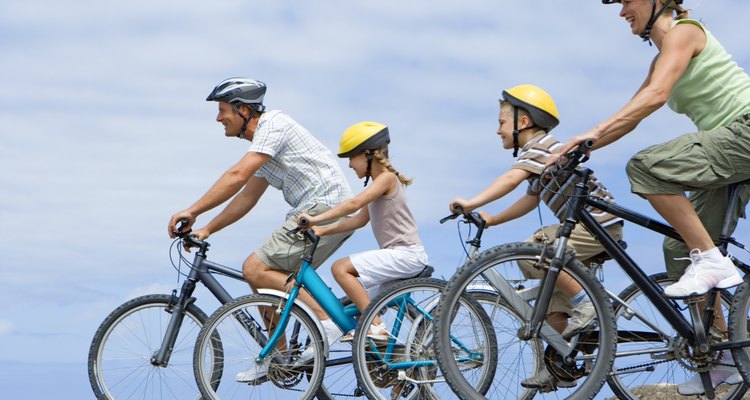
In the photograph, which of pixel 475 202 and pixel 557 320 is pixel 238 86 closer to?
pixel 475 202

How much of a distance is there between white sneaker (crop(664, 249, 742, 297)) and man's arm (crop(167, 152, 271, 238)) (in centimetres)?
320

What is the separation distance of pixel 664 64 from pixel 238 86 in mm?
3424

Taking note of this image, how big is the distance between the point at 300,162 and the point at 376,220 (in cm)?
87

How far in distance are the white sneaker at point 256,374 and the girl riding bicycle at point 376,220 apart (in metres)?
0.74

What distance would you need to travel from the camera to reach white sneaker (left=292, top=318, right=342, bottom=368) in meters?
7.73

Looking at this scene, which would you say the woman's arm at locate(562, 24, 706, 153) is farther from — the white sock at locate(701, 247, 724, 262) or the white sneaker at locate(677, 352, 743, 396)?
the white sneaker at locate(677, 352, 743, 396)

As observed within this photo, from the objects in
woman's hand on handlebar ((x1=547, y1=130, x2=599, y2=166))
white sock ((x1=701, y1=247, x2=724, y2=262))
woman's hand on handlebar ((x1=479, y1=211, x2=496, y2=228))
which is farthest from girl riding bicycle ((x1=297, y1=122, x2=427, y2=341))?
white sock ((x1=701, y1=247, x2=724, y2=262))

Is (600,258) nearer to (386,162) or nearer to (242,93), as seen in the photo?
(386,162)

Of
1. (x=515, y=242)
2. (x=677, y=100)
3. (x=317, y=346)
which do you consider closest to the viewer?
(x=515, y=242)

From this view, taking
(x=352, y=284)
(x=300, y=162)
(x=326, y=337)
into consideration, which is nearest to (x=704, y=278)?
(x=352, y=284)

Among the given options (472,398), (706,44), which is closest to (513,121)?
(706,44)

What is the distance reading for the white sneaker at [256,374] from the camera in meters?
7.84

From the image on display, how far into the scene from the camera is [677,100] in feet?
21.7

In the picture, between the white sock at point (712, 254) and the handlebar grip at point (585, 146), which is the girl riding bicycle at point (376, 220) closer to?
the handlebar grip at point (585, 146)
